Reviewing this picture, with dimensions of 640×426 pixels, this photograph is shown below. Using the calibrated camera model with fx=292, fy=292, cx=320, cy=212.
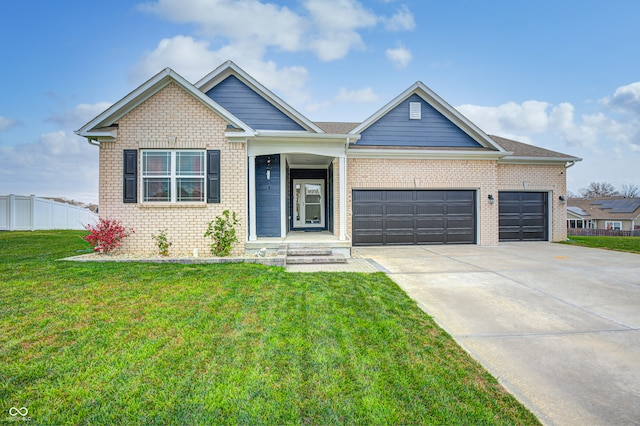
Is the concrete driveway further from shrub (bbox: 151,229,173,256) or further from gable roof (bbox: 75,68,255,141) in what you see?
gable roof (bbox: 75,68,255,141)

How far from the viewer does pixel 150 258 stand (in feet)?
24.0

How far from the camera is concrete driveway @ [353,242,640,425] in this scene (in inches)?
91.4

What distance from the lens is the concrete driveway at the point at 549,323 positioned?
232 cm

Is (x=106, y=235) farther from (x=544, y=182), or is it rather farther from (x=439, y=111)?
(x=544, y=182)

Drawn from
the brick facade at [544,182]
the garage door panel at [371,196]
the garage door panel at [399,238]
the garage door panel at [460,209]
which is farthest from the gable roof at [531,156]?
the garage door panel at [371,196]

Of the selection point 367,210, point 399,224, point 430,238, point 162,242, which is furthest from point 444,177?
point 162,242

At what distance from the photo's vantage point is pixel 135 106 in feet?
26.3

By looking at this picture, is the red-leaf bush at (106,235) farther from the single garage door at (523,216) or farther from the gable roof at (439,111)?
the single garage door at (523,216)

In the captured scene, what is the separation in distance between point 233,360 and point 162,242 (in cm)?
639

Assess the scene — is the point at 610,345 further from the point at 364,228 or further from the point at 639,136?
the point at 639,136

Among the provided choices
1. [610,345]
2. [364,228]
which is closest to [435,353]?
[610,345]

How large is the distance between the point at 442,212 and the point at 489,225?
1.91 meters

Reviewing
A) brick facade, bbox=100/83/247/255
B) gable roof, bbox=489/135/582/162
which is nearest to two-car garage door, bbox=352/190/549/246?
gable roof, bbox=489/135/582/162

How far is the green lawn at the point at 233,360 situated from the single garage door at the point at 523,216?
10.1 metres
